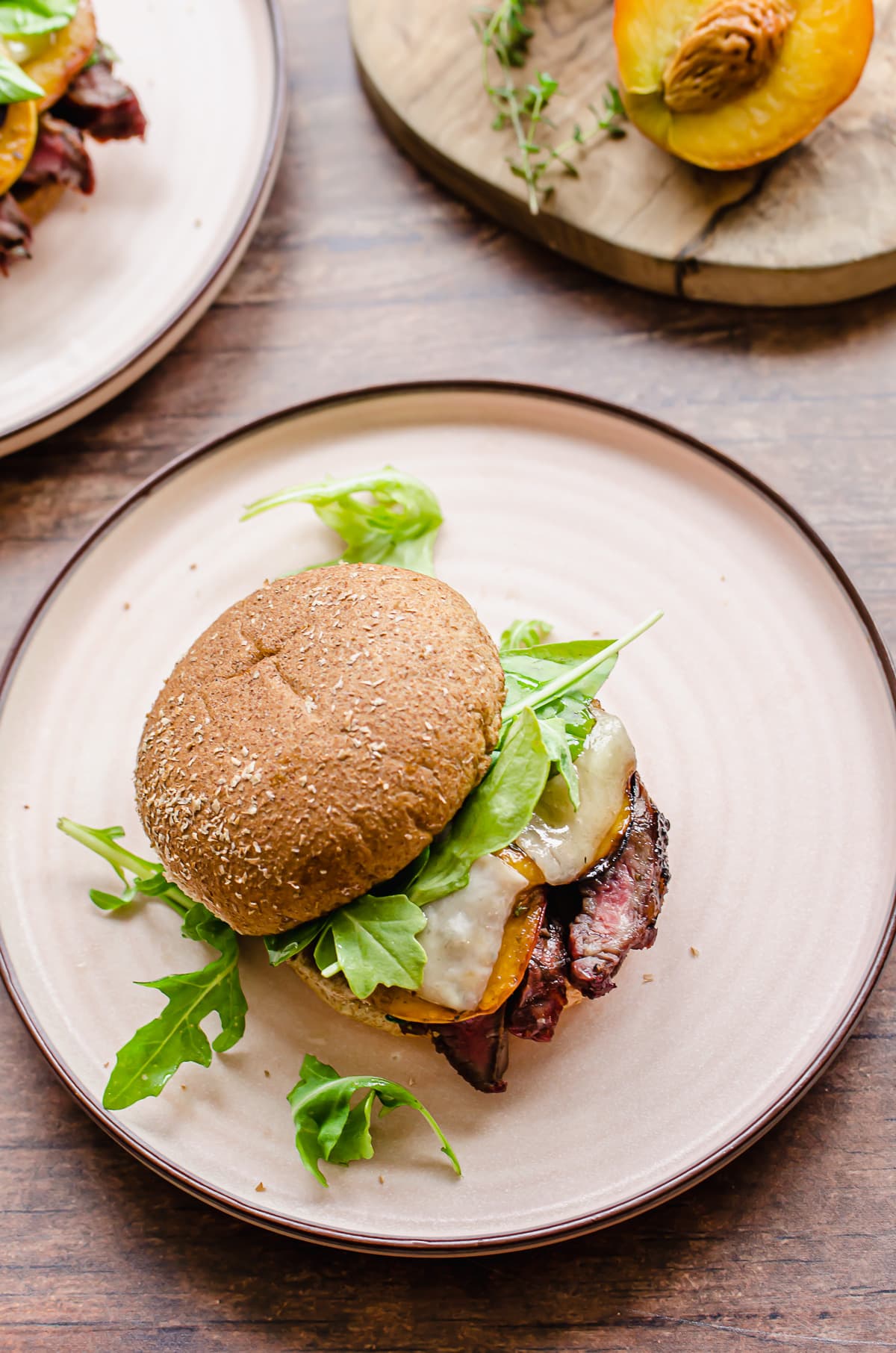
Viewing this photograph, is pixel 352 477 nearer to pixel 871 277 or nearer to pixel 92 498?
pixel 92 498

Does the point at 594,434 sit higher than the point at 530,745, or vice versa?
the point at 594,434

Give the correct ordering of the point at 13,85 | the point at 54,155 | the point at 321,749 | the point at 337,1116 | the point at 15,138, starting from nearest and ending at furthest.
Answer: the point at 321,749 → the point at 337,1116 → the point at 13,85 → the point at 15,138 → the point at 54,155

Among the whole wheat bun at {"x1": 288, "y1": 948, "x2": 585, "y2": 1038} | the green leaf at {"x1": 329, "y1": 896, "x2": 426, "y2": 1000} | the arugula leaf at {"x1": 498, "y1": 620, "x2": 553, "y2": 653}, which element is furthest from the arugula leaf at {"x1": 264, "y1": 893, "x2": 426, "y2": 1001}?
the arugula leaf at {"x1": 498, "y1": 620, "x2": 553, "y2": 653}

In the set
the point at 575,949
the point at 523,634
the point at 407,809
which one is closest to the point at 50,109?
the point at 523,634

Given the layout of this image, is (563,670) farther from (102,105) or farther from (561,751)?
(102,105)

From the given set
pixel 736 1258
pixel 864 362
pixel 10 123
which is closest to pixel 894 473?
pixel 864 362

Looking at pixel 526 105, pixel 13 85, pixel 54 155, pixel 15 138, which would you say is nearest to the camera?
pixel 13 85
